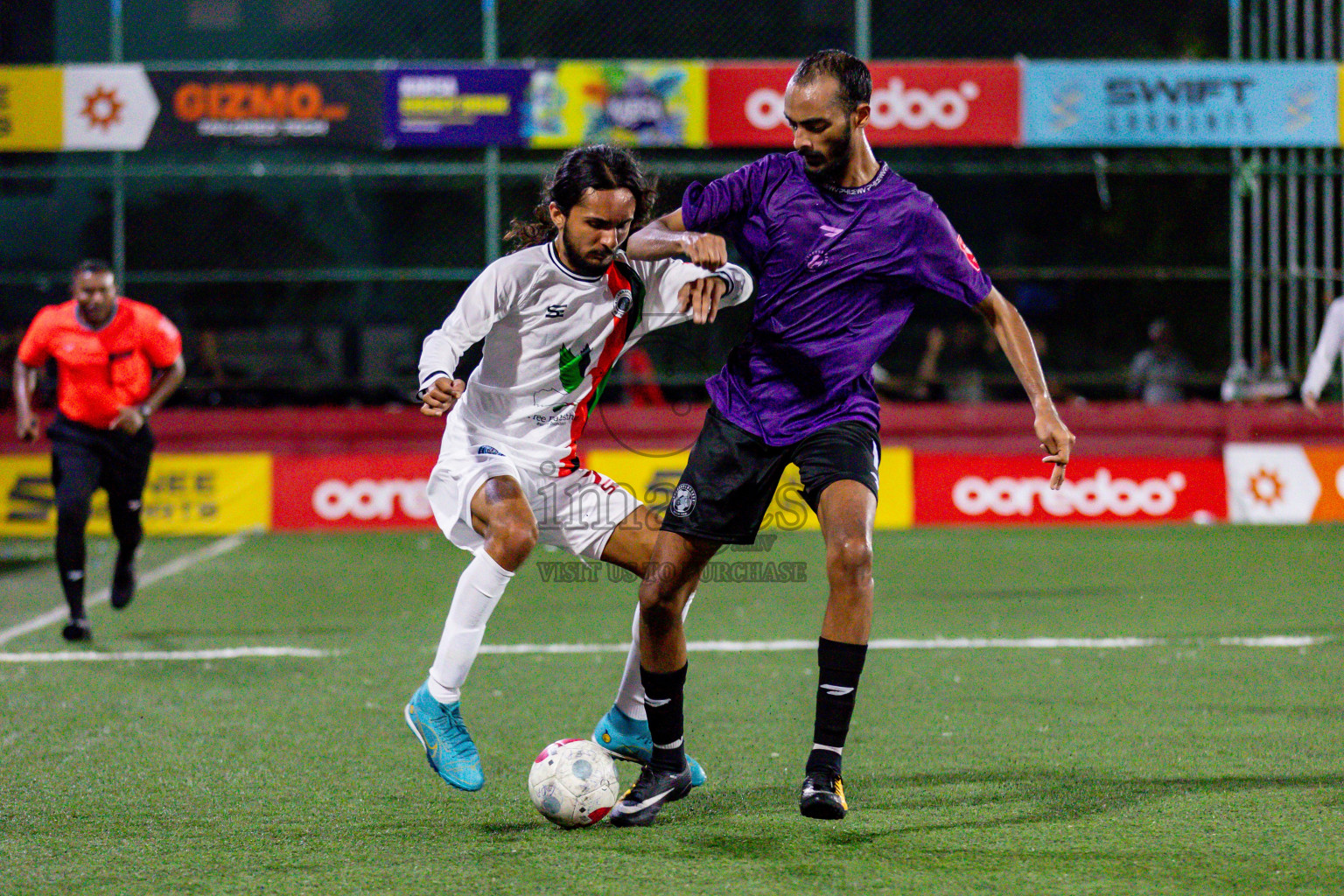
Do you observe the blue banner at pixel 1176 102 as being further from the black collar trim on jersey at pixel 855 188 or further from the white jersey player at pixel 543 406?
the black collar trim on jersey at pixel 855 188

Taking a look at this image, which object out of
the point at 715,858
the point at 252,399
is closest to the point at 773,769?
the point at 715,858

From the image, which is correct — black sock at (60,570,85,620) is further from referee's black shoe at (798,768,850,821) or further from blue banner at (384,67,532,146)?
blue banner at (384,67,532,146)

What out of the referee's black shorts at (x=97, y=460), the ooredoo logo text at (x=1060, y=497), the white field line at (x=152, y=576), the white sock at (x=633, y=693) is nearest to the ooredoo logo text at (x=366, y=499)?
the white field line at (x=152, y=576)

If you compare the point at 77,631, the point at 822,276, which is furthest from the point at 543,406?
the point at 77,631

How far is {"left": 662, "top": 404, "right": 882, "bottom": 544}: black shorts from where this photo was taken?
490cm

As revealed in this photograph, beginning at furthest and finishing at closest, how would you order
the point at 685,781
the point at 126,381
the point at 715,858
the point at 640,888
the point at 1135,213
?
the point at 1135,213
the point at 126,381
the point at 685,781
the point at 715,858
the point at 640,888

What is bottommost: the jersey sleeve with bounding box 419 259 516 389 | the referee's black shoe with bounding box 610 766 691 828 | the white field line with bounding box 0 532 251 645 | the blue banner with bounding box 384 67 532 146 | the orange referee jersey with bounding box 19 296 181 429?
the white field line with bounding box 0 532 251 645

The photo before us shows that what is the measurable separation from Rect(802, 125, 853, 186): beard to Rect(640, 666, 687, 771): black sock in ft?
5.22

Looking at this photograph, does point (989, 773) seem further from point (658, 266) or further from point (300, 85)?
point (300, 85)

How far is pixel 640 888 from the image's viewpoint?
4.00m

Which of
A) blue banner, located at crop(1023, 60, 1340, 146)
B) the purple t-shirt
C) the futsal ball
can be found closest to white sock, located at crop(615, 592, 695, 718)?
the futsal ball

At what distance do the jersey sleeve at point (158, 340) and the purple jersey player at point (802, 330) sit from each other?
5371mm

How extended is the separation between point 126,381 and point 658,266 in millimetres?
4931

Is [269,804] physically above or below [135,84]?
below
